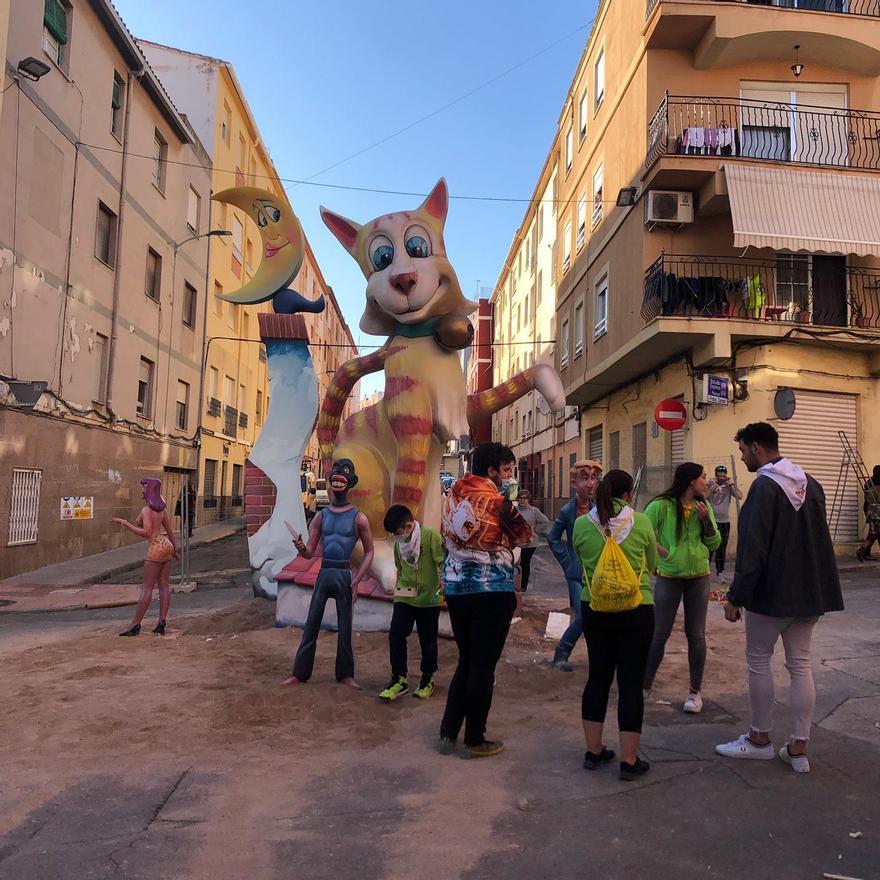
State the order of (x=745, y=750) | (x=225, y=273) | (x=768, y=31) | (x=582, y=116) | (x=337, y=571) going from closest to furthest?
(x=745, y=750)
(x=337, y=571)
(x=768, y=31)
(x=582, y=116)
(x=225, y=273)

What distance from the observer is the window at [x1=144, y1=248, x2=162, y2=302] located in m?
19.3

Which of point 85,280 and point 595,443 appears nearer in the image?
point 85,280

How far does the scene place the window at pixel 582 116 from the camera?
21033mm

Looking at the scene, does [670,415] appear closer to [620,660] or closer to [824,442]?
[824,442]

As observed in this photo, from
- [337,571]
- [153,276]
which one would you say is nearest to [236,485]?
[153,276]

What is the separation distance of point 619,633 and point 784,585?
89 centimetres

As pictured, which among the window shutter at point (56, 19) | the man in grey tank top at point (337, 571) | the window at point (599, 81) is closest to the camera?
the man in grey tank top at point (337, 571)

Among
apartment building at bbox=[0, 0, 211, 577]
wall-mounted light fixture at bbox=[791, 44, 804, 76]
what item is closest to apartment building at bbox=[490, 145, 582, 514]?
wall-mounted light fixture at bbox=[791, 44, 804, 76]

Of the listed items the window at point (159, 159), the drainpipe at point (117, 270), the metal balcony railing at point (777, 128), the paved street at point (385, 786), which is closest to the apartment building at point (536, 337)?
the metal balcony railing at point (777, 128)

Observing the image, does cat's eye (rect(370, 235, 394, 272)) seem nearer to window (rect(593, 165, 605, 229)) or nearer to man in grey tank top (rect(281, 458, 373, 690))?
man in grey tank top (rect(281, 458, 373, 690))

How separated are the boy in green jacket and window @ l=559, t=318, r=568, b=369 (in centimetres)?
1755

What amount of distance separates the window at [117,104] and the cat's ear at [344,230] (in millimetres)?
11991

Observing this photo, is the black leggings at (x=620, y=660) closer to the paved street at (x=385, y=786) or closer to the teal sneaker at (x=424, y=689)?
the paved street at (x=385, y=786)

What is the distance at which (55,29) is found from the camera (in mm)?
14039
